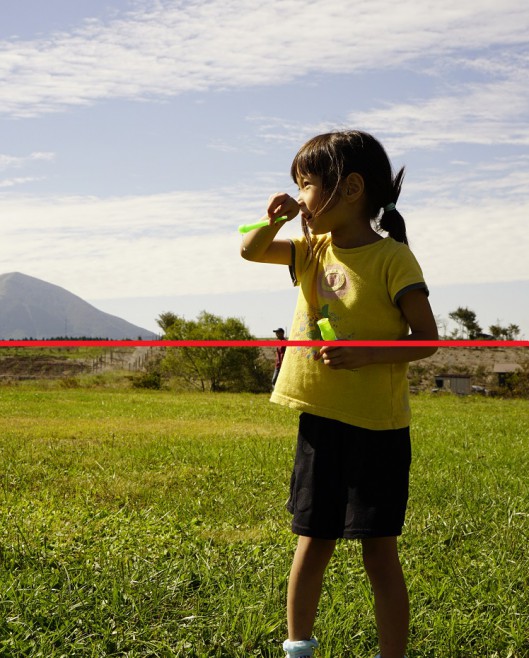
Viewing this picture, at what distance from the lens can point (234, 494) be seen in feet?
16.7

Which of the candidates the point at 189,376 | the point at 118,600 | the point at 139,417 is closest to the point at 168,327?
the point at 189,376

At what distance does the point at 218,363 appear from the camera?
23297 mm

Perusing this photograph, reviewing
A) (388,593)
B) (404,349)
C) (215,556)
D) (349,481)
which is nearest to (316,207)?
(404,349)

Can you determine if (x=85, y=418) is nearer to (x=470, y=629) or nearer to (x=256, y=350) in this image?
(x=470, y=629)

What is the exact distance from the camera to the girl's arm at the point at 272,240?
88.7 inches

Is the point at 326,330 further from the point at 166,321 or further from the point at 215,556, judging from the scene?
the point at 166,321

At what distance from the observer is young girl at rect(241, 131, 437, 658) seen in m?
2.24

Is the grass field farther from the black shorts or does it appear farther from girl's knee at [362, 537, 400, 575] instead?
the black shorts

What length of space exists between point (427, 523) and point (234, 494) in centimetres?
145

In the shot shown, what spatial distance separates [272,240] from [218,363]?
826 inches

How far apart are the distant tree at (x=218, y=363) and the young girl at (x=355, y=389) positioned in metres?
20.5

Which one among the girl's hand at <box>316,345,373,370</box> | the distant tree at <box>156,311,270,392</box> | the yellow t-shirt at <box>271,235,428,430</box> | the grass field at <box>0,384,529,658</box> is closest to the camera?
the girl's hand at <box>316,345,373,370</box>

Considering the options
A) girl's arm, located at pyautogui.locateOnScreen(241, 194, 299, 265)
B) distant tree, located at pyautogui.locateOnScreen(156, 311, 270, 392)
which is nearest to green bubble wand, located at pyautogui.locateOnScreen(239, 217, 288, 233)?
girl's arm, located at pyautogui.locateOnScreen(241, 194, 299, 265)

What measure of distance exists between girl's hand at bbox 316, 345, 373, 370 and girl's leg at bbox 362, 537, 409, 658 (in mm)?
521
